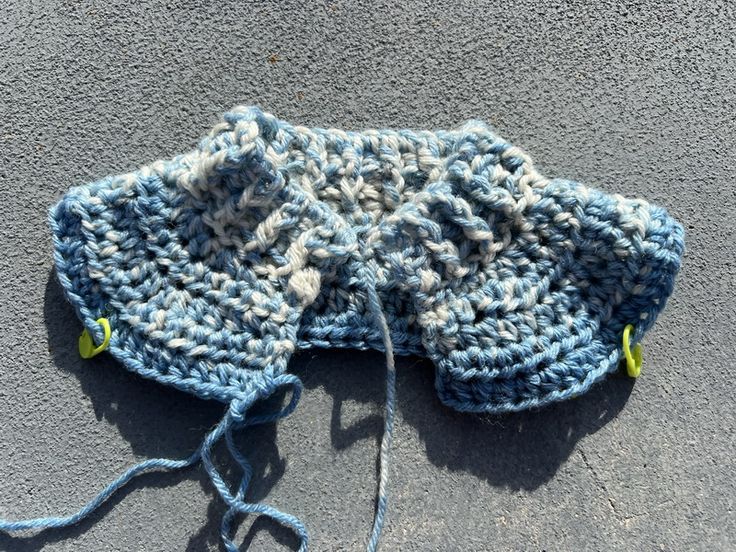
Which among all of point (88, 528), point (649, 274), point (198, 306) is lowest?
point (88, 528)

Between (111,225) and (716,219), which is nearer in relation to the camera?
(111,225)

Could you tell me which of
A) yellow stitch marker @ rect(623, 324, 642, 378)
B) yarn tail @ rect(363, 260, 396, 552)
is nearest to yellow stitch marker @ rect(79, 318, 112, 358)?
yarn tail @ rect(363, 260, 396, 552)

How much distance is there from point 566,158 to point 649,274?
0.76 ft

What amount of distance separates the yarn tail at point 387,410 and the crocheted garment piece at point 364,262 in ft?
0.03

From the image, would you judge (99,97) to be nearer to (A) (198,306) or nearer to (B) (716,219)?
(A) (198,306)

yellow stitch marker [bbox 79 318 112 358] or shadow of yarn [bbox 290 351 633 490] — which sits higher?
yellow stitch marker [bbox 79 318 112 358]

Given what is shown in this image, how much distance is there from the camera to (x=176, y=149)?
3.12 feet

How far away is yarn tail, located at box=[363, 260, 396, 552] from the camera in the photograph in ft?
2.87

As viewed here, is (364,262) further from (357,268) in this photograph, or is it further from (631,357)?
(631,357)

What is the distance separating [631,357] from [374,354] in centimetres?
39

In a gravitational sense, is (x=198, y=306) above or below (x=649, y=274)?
below

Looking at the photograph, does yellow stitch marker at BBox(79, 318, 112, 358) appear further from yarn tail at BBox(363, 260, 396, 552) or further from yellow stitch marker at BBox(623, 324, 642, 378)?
yellow stitch marker at BBox(623, 324, 642, 378)

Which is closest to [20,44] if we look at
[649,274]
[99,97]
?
[99,97]

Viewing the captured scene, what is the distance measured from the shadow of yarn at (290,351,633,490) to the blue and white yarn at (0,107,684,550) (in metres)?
0.04
